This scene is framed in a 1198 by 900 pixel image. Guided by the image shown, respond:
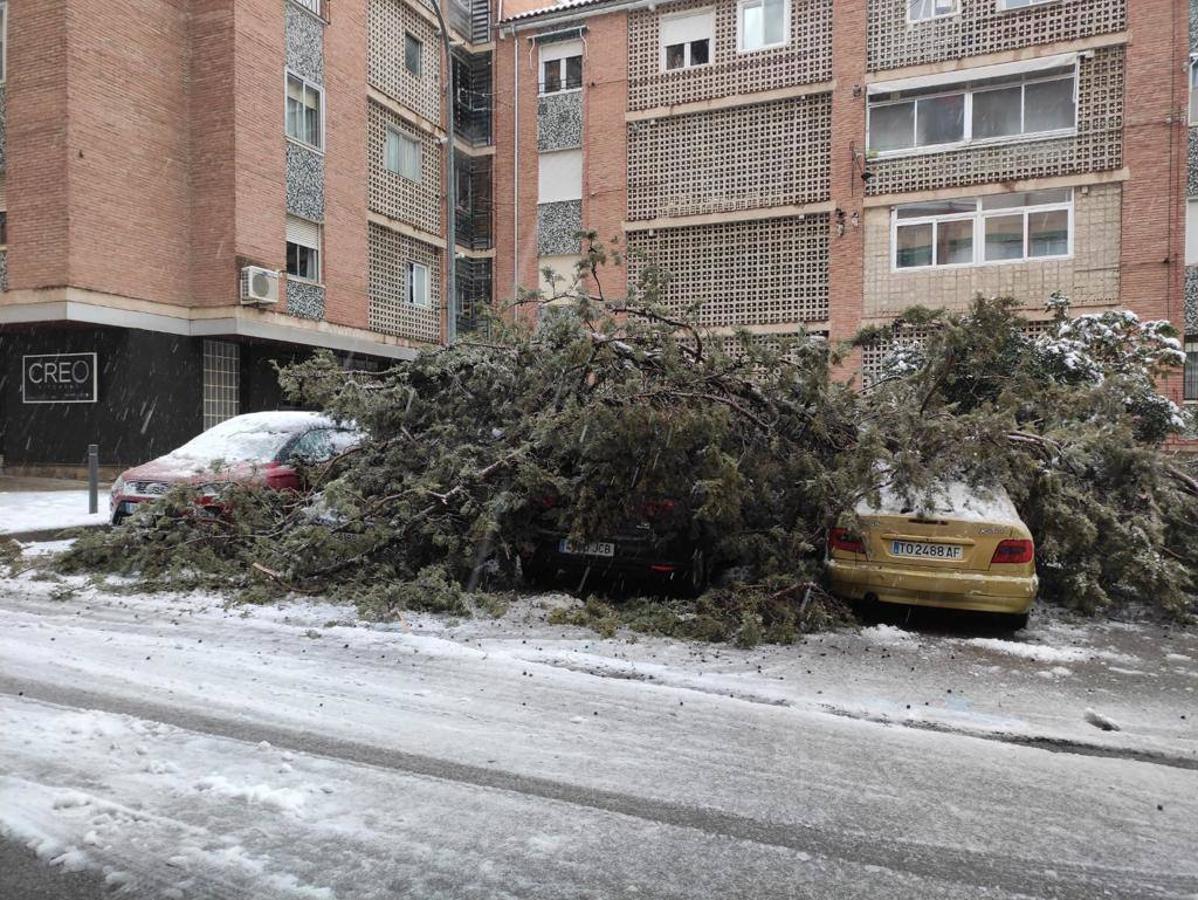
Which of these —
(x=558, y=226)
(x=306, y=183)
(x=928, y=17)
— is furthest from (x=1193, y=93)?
(x=306, y=183)

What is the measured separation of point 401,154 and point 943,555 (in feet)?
75.8

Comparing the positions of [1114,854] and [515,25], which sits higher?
[515,25]

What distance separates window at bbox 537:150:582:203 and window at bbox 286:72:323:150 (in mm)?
7033

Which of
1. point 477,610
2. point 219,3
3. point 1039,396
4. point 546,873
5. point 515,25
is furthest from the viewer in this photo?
point 515,25

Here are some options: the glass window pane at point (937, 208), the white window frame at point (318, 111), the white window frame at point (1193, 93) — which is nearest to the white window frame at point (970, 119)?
the glass window pane at point (937, 208)

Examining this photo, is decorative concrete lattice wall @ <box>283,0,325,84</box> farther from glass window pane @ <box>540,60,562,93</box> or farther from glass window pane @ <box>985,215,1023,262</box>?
glass window pane @ <box>985,215,1023,262</box>

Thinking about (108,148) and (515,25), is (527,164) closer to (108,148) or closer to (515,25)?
(515,25)

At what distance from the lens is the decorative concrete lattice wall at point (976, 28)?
67.9ft

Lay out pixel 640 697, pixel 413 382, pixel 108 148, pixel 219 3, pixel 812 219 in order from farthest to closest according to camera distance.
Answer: pixel 812 219 → pixel 219 3 → pixel 108 148 → pixel 413 382 → pixel 640 697

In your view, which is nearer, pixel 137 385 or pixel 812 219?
pixel 137 385

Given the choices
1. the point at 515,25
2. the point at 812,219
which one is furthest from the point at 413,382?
the point at 515,25

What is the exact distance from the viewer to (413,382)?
900 cm

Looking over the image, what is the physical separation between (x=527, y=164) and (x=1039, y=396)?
21461 mm

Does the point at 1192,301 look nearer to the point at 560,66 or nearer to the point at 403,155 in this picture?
the point at 560,66
